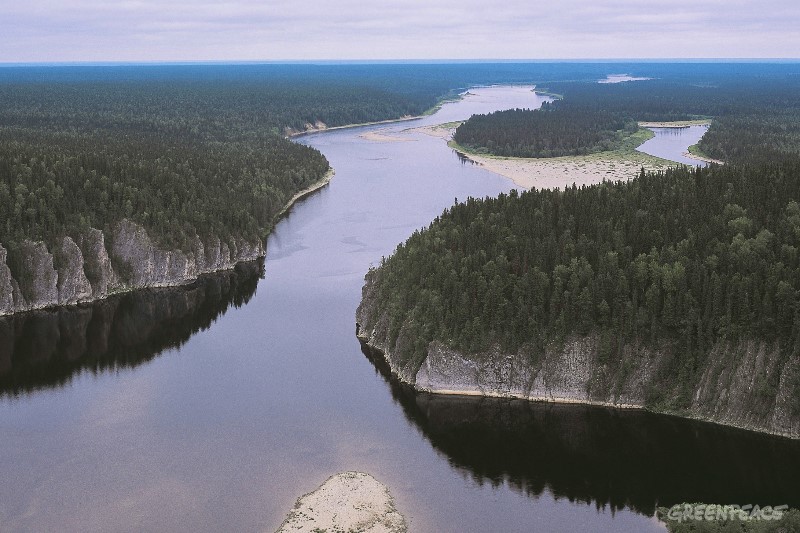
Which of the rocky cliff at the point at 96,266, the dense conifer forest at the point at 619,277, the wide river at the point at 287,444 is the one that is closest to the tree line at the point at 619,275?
the dense conifer forest at the point at 619,277

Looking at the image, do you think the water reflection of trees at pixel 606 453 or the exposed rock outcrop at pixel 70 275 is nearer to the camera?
the water reflection of trees at pixel 606 453

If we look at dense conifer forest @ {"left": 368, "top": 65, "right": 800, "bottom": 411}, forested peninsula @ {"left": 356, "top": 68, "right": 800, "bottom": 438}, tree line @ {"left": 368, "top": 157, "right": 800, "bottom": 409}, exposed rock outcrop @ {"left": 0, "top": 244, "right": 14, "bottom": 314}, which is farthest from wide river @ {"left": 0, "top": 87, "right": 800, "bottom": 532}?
tree line @ {"left": 368, "top": 157, "right": 800, "bottom": 409}

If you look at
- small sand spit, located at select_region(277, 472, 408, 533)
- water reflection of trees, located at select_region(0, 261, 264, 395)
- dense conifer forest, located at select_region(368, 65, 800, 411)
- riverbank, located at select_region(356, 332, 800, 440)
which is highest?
dense conifer forest, located at select_region(368, 65, 800, 411)

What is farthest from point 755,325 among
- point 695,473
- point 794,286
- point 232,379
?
point 232,379

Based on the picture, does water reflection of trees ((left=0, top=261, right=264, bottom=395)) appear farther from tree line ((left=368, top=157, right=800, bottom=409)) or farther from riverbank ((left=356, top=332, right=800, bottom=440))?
riverbank ((left=356, top=332, right=800, bottom=440))

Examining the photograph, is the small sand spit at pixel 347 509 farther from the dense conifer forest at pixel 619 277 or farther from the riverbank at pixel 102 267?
the riverbank at pixel 102 267

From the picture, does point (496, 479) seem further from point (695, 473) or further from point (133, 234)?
point (133, 234)
